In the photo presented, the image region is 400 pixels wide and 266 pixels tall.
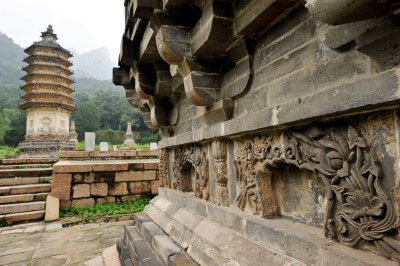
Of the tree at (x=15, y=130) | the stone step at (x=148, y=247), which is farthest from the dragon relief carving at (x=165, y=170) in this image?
the tree at (x=15, y=130)

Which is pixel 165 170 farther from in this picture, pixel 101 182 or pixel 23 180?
pixel 23 180

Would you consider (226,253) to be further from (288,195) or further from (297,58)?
(297,58)

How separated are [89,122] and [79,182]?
1986 inches

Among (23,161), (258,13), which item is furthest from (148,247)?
(23,161)

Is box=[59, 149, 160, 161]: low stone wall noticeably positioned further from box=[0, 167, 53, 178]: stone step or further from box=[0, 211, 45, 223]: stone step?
box=[0, 211, 45, 223]: stone step

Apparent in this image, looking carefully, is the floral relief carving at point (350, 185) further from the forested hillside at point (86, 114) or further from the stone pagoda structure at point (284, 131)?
the forested hillside at point (86, 114)

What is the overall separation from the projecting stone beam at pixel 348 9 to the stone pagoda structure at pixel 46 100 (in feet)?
104

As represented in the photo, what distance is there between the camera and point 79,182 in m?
7.43

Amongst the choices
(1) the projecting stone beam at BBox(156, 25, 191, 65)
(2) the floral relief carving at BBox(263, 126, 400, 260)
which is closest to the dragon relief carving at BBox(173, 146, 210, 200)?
(1) the projecting stone beam at BBox(156, 25, 191, 65)

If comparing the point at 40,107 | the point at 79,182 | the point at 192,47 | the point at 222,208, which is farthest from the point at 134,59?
the point at 40,107

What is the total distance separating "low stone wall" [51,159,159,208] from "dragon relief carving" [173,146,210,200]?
4336 mm

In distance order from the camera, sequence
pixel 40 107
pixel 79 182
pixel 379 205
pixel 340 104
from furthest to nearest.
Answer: pixel 40 107, pixel 79 182, pixel 340 104, pixel 379 205

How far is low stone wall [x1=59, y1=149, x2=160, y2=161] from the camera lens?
10.4 metres

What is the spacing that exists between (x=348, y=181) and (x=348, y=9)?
2.77ft
